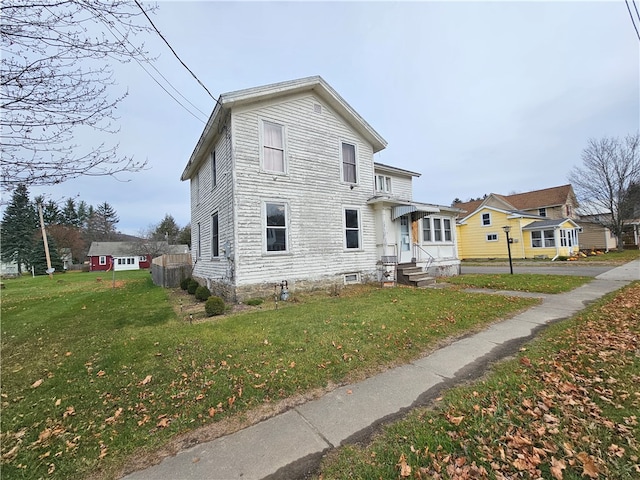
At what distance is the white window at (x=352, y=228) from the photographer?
1179 centimetres

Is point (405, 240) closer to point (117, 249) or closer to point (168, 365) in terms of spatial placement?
point (168, 365)

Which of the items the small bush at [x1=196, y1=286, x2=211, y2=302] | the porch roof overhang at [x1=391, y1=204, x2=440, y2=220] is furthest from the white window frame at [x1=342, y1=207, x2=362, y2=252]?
the small bush at [x1=196, y1=286, x2=211, y2=302]

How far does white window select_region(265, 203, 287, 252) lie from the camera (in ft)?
31.7

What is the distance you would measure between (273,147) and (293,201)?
6.98 ft

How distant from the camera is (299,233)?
1033 cm

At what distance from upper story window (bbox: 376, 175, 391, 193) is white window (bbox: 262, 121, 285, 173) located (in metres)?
6.95

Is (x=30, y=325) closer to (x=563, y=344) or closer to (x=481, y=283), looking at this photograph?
(x=563, y=344)

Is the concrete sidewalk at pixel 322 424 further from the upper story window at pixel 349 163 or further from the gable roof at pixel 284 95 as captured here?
the gable roof at pixel 284 95

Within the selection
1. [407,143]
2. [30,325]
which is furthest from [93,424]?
[407,143]

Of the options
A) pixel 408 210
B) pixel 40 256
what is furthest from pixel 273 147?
pixel 40 256

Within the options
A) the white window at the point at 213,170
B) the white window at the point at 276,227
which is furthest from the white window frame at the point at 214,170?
the white window at the point at 276,227

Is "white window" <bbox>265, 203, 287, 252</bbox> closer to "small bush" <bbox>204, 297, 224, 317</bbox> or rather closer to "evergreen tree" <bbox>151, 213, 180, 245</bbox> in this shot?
"small bush" <bbox>204, 297, 224, 317</bbox>

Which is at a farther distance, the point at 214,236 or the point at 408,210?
the point at 408,210

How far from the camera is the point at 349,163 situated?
40.2ft
